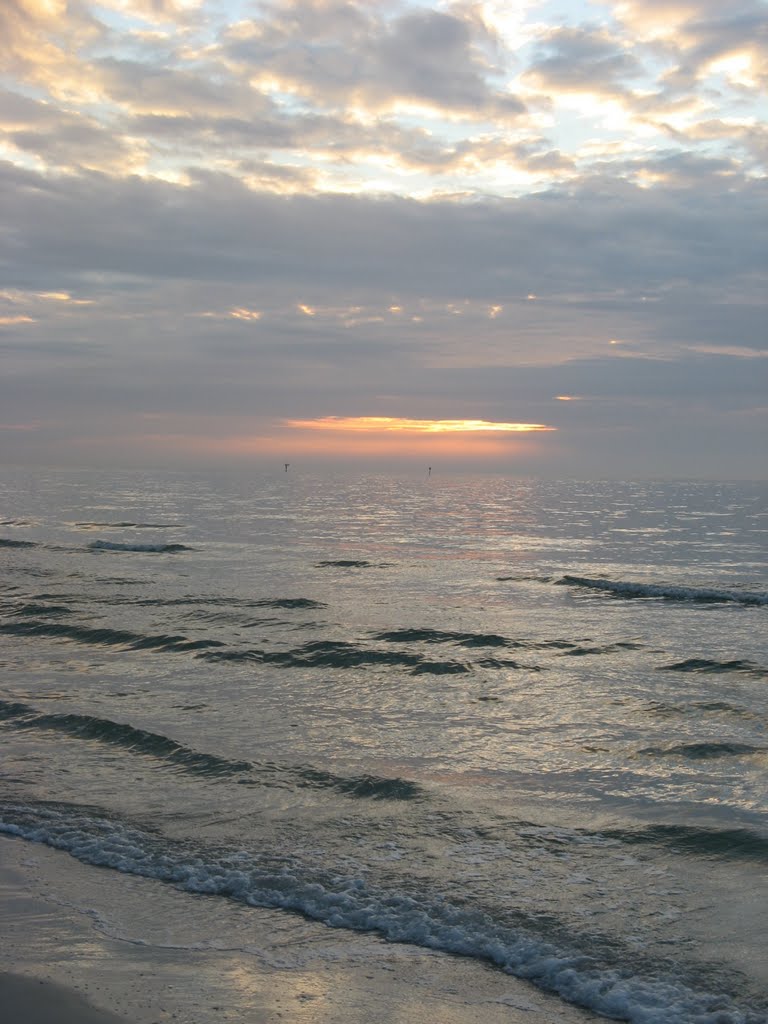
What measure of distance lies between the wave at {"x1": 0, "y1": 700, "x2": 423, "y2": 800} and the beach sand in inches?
146

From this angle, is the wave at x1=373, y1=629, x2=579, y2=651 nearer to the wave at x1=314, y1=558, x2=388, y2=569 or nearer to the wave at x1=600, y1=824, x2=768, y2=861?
the wave at x1=600, y1=824, x2=768, y2=861

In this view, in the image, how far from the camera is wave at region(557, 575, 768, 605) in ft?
109

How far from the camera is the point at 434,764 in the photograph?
44.8 ft

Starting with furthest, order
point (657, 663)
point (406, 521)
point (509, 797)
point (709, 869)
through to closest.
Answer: point (406, 521) → point (657, 663) → point (509, 797) → point (709, 869)

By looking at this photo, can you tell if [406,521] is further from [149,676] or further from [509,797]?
[509,797]

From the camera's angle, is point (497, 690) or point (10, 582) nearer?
point (497, 690)

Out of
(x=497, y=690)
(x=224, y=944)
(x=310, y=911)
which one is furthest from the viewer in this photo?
(x=497, y=690)

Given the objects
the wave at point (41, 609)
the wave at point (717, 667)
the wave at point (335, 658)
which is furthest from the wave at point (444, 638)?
the wave at point (41, 609)

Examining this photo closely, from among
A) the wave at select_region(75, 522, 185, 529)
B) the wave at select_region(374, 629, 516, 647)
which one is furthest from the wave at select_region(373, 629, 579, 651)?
the wave at select_region(75, 522, 185, 529)

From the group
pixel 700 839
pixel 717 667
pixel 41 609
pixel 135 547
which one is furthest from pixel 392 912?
pixel 135 547

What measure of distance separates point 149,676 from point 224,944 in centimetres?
1292

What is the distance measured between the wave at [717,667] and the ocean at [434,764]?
0.13m

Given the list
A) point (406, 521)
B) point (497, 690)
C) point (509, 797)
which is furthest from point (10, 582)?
point (406, 521)

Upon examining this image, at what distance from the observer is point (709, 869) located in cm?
989
